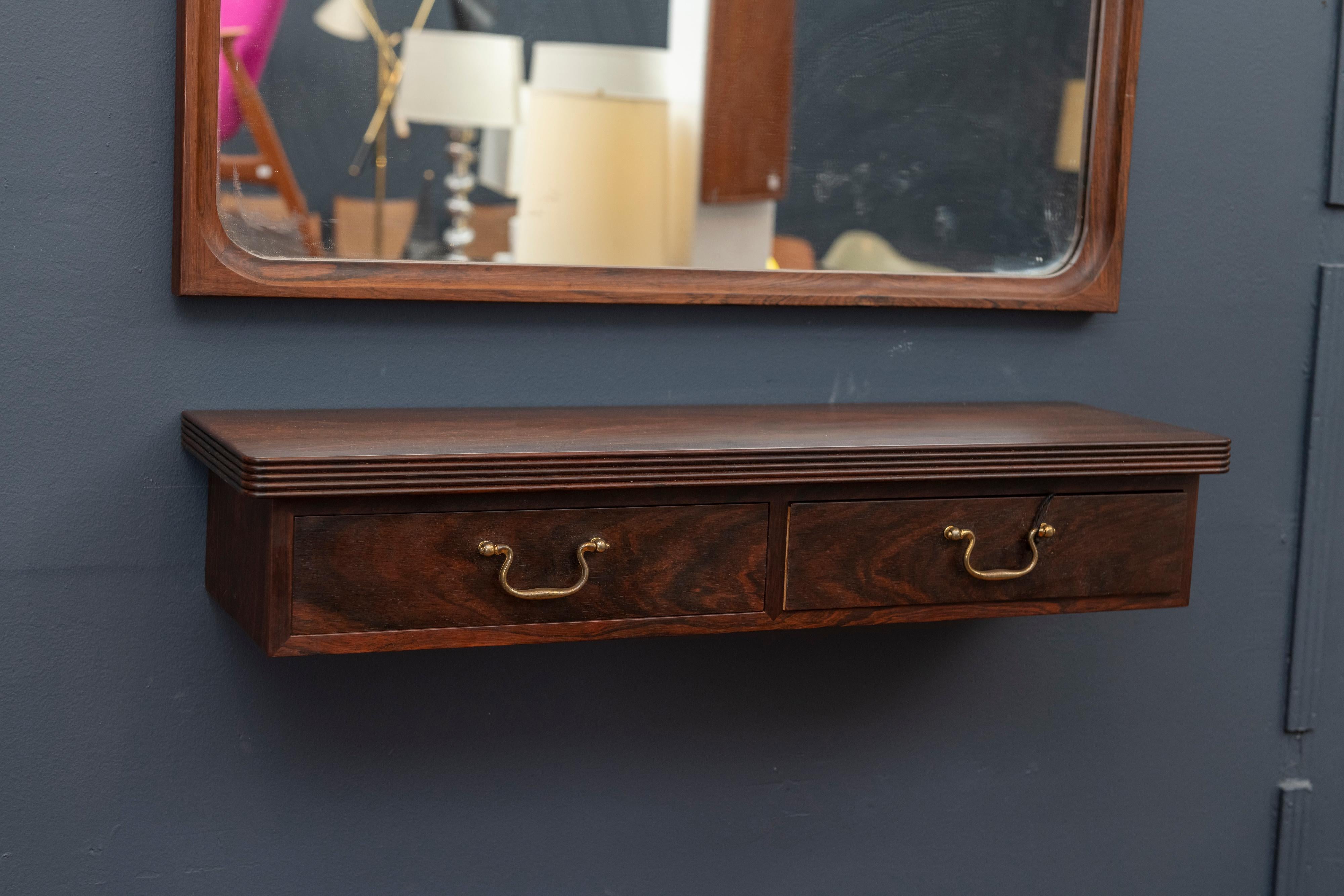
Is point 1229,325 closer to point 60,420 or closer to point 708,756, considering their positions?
point 708,756

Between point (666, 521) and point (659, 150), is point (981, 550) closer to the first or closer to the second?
point (666, 521)

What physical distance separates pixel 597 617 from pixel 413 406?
0.49 m

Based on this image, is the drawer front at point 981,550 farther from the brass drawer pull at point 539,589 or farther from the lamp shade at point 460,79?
the lamp shade at point 460,79

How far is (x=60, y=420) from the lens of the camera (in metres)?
1.75

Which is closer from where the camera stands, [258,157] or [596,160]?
[258,157]

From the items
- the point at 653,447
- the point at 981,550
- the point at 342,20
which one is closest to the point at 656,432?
the point at 653,447

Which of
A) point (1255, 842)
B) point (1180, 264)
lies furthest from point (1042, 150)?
point (1255, 842)

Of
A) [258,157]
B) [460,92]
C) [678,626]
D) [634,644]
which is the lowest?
[634,644]

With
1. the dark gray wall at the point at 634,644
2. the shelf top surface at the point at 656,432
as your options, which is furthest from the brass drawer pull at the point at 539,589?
the dark gray wall at the point at 634,644

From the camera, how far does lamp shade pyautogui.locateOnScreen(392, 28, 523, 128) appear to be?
1838 mm

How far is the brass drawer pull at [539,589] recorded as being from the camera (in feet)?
5.05

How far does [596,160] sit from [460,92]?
0.22m

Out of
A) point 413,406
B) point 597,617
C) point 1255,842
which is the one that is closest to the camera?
point 597,617

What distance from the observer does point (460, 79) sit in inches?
73.1
